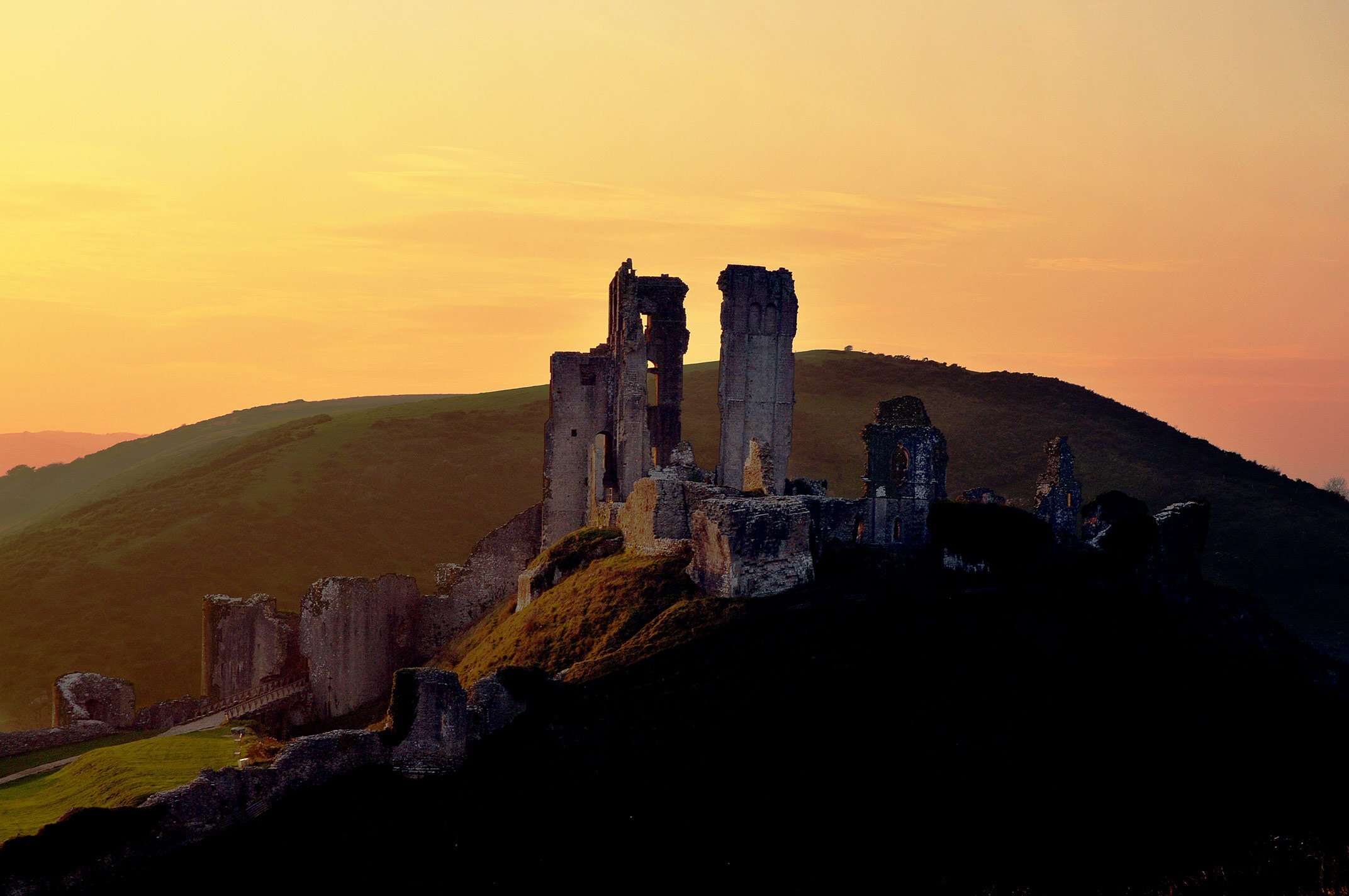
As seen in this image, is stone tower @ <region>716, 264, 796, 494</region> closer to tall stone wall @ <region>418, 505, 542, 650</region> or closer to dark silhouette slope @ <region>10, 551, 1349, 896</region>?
tall stone wall @ <region>418, 505, 542, 650</region>

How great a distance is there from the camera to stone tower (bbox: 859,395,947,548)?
1565 inches

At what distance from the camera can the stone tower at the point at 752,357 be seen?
52.2 meters

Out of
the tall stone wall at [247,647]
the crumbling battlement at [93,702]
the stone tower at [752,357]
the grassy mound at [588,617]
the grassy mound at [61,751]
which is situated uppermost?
the stone tower at [752,357]

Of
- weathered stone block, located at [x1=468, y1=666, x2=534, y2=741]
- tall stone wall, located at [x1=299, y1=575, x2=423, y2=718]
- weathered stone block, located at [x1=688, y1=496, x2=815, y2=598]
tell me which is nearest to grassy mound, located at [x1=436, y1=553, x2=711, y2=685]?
weathered stone block, located at [x1=688, y1=496, x2=815, y2=598]

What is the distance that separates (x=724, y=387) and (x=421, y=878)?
27467 millimetres

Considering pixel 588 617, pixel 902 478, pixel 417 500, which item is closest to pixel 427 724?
pixel 588 617

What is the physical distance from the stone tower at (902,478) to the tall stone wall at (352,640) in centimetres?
1518

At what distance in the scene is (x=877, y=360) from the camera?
11194 centimetres

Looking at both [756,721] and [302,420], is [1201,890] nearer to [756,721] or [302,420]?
[756,721]

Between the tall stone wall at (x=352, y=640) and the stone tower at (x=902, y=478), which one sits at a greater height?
the stone tower at (x=902, y=478)

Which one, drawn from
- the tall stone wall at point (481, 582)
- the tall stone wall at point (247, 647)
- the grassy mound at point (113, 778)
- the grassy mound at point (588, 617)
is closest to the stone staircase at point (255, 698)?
the tall stone wall at point (247, 647)

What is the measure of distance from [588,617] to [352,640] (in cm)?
1097

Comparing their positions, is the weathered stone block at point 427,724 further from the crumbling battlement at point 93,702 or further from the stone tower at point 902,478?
the crumbling battlement at point 93,702

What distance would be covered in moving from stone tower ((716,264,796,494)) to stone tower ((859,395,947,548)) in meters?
7.64
